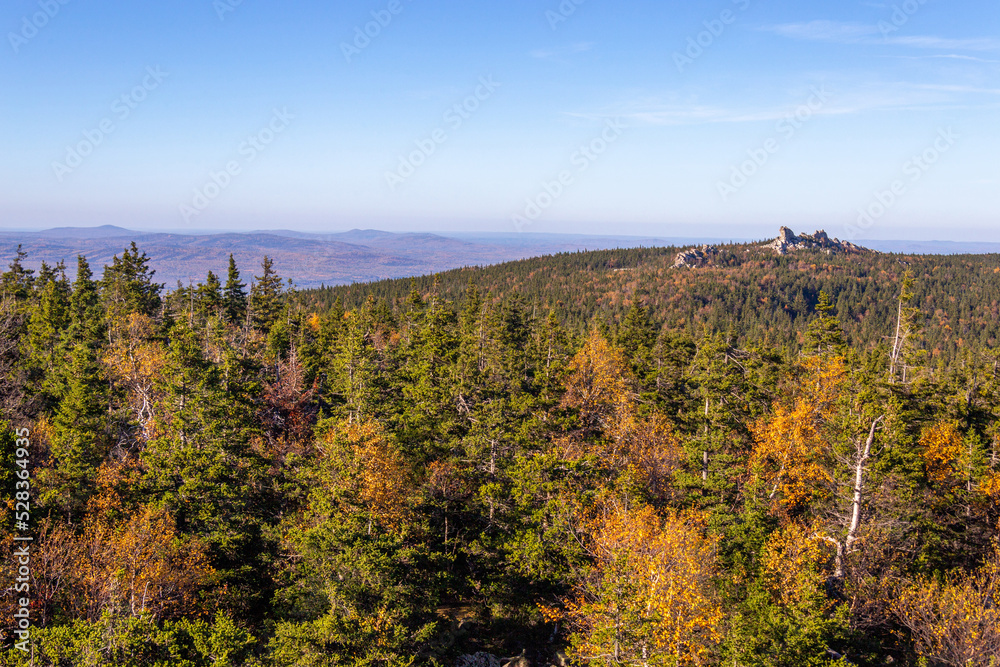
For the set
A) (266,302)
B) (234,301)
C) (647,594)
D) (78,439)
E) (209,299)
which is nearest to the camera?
(647,594)

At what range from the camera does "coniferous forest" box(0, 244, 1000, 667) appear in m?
20.7

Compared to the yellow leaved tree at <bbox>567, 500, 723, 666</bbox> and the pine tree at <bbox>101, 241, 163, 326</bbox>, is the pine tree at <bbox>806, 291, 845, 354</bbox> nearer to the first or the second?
the yellow leaved tree at <bbox>567, 500, 723, 666</bbox>

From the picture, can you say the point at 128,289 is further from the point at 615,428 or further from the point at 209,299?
the point at 615,428

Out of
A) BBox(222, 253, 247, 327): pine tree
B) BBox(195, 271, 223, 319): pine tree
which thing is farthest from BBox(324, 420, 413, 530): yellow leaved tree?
BBox(222, 253, 247, 327): pine tree

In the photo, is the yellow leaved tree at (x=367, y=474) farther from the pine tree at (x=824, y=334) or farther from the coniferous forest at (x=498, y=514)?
the pine tree at (x=824, y=334)

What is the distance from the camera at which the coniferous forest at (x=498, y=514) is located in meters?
20.7

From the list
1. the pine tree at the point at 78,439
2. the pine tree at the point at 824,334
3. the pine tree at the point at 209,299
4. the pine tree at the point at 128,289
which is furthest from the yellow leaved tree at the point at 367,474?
the pine tree at the point at 128,289

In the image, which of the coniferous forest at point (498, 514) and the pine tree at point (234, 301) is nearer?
the coniferous forest at point (498, 514)

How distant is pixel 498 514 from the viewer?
103ft

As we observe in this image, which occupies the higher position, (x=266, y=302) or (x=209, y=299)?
(x=209, y=299)

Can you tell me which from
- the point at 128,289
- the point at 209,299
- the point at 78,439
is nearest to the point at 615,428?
→ the point at 78,439

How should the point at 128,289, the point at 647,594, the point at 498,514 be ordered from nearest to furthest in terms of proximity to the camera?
1. the point at 647,594
2. the point at 498,514
3. the point at 128,289

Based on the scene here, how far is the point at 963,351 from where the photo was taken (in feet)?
246

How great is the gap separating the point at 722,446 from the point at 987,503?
15400 millimetres
